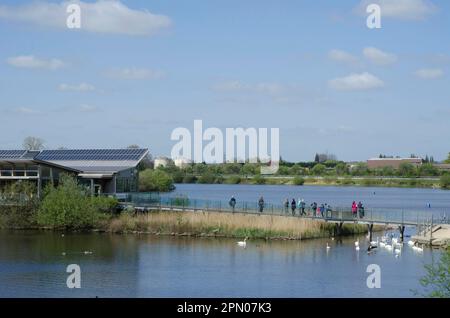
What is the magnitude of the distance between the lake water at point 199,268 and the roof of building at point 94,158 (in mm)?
14698

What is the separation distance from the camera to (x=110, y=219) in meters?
56.1

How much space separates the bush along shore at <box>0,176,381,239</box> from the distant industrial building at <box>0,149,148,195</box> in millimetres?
1529

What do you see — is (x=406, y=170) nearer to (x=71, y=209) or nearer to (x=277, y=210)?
(x=277, y=210)

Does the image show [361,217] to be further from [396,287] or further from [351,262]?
[396,287]

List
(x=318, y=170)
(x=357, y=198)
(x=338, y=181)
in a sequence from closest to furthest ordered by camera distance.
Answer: (x=357, y=198) < (x=338, y=181) < (x=318, y=170)

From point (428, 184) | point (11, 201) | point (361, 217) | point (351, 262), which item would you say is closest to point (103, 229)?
point (11, 201)

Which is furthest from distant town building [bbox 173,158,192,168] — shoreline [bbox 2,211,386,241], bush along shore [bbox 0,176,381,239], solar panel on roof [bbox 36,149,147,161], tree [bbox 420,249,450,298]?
tree [bbox 420,249,450,298]

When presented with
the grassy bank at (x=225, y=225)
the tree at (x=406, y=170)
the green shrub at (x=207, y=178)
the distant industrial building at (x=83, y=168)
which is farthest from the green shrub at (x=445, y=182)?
the grassy bank at (x=225, y=225)

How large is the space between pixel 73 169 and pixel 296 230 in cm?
2093

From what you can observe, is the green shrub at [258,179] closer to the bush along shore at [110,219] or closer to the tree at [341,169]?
the tree at [341,169]

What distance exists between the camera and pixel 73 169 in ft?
203

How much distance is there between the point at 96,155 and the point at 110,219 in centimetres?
1418

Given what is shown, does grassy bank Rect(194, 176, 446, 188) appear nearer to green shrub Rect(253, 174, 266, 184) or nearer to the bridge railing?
green shrub Rect(253, 174, 266, 184)

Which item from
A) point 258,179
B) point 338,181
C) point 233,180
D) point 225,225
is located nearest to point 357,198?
point 225,225
